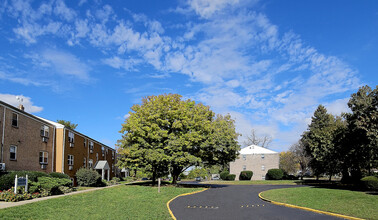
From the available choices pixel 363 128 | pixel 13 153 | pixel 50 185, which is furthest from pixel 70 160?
pixel 363 128

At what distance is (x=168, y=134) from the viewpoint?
30.0 metres

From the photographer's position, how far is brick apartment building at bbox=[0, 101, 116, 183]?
22.5m

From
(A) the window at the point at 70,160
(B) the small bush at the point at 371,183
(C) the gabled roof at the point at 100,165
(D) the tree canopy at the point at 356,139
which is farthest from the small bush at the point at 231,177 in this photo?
(B) the small bush at the point at 371,183

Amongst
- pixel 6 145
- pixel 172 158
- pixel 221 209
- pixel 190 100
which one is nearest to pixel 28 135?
pixel 6 145

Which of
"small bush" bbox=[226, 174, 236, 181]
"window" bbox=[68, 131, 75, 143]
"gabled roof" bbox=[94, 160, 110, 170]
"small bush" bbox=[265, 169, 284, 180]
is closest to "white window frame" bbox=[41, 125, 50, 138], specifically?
"window" bbox=[68, 131, 75, 143]

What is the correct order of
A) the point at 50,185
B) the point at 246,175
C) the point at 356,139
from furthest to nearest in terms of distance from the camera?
the point at 246,175
the point at 356,139
the point at 50,185

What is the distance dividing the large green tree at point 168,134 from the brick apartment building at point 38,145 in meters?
6.02

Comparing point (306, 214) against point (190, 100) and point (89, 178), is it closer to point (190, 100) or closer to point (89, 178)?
point (190, 100)

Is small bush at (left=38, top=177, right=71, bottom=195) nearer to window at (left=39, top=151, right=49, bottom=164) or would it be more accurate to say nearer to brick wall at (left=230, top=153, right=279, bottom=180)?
window at (left=39, top=151, right=49, bottom=164)

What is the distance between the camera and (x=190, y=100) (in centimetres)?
3184

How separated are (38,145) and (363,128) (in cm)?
2706

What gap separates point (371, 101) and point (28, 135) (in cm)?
2807

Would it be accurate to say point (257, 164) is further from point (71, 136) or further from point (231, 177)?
point (71, 136)

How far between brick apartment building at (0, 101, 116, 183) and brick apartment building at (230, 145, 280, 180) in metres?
30.4
